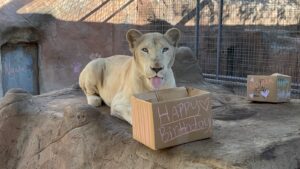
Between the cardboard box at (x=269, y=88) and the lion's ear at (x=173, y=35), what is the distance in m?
0.99

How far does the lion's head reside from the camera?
3260 millimetres

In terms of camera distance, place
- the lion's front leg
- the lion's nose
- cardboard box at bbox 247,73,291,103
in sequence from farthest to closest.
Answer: cardboard box at bbox 247,73,291,103 → the lion's front leg → the lion's nose

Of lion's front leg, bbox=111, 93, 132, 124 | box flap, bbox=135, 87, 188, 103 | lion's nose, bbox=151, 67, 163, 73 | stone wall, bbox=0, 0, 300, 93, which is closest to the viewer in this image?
box flap, bbox=135, 87, 188, 103

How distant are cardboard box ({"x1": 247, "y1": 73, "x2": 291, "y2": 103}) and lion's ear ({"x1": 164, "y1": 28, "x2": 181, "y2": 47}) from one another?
99 cm

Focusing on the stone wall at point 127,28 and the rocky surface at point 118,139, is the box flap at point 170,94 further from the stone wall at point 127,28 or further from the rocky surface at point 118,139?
the stone wall at point 127,28

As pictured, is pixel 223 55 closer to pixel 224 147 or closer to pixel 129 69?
pixel 129 69

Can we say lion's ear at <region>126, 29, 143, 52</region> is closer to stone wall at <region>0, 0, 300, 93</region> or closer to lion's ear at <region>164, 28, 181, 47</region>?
lion's ear at <region>164, 28, 181, 47</region>

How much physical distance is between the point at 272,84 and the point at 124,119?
1513 millimetres

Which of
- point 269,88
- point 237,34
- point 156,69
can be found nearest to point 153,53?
point 156,69

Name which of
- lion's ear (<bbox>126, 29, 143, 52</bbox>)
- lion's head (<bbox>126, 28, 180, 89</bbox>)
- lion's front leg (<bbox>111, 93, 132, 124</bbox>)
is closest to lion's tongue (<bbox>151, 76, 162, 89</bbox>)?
lion's head (<bbox>126, 28, 180, 89</bbox>)

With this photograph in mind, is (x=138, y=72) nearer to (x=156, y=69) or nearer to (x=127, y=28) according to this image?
(x=156, y=69)

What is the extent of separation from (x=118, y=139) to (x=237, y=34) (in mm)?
5518

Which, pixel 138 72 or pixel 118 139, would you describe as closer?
pixel 118 139

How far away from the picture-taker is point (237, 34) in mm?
8148
